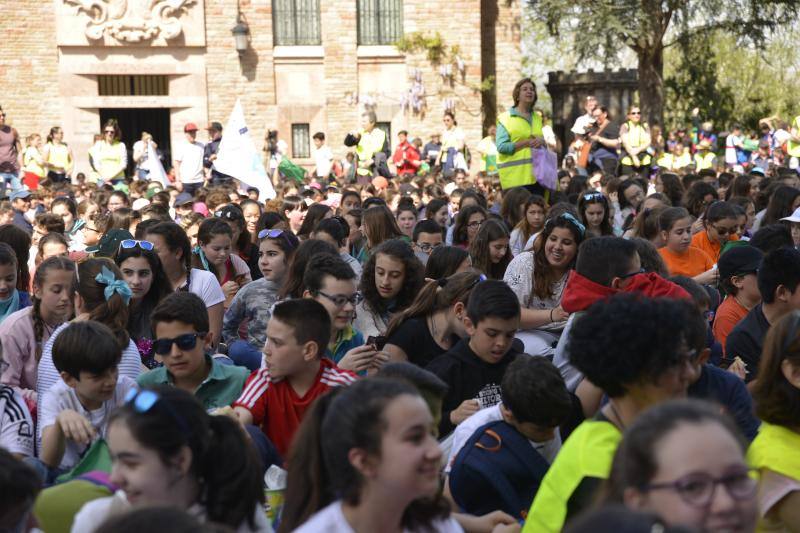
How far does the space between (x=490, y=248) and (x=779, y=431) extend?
5.42 metres

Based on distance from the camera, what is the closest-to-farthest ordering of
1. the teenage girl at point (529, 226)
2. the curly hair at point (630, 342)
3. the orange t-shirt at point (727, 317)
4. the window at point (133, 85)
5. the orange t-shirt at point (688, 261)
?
the curly hair at point (630, 342)
the orange t-shirt at point (727, 317)
the orange t-shirt at point (688, 261)
the teenage girl at point (529, 226)
the window at point (133, 85)

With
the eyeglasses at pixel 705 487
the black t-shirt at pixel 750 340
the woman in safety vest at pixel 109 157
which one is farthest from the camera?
the woman in safety vest at pixel 109 157

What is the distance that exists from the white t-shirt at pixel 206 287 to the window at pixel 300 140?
72.9ft

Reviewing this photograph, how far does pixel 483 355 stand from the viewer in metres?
6.22

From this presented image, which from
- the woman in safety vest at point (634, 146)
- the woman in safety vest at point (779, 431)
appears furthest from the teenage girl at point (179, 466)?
the woman in safety vest at point (634, 146)

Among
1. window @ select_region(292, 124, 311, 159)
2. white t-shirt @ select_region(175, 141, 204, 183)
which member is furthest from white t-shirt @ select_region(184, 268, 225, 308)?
window @ select_region(292, 124, 311, 159)

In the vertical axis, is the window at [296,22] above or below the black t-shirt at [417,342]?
above

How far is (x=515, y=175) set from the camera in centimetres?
1502

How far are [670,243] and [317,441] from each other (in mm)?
6741

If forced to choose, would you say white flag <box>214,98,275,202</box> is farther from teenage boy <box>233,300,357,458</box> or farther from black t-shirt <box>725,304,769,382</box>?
teenage boy <box>233,300,357,458</box>

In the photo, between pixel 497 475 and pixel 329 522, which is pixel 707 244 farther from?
pixel 329 522

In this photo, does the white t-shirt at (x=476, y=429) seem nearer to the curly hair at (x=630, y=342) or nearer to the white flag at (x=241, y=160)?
the curly hair at (x=630, y=342)

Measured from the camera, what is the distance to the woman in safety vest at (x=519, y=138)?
14383mm

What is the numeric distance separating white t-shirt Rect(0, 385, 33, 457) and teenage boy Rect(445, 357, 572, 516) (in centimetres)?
188
